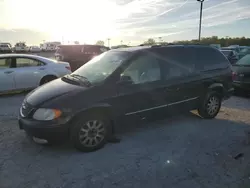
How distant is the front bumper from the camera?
3.46 metres

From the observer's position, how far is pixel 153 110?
4402 mm

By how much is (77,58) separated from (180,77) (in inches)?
441

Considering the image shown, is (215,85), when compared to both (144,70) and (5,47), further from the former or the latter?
(5,47)

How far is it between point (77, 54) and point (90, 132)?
39.6 ft

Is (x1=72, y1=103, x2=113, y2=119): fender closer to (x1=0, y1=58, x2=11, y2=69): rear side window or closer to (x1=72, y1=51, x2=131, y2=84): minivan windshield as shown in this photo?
(x1=72, y1=51, x2=131, y2=84): minivan windshield

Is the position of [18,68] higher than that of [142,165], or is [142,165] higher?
[18,68]

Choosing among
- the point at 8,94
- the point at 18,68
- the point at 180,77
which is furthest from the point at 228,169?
the point at 8,94

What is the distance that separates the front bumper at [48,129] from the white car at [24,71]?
446 centimetres

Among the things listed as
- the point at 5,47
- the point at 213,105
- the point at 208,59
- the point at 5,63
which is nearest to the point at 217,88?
the point at 213,105

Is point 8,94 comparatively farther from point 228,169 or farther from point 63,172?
point 228,169

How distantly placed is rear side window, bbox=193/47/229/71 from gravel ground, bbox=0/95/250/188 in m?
1.39

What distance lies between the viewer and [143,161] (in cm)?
352

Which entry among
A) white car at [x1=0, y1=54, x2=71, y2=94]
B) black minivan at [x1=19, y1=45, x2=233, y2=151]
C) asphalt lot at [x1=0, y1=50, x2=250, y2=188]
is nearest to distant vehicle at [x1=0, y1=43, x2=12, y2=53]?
white car at [x1=0, y1=54, x2=71, y2=94]

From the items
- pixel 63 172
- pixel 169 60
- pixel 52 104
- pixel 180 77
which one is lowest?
pixel 63 172
